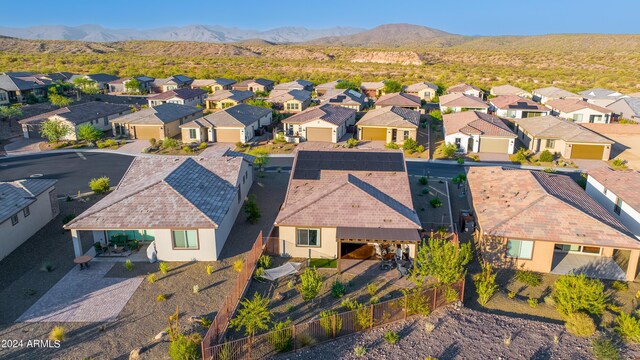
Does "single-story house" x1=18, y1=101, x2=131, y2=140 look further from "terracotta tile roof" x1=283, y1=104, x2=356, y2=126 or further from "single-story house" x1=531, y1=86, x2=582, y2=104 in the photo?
"single-story house" x1=531, y1=86, x2=582, y2=104

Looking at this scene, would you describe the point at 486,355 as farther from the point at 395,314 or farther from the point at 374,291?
the point at 374,291

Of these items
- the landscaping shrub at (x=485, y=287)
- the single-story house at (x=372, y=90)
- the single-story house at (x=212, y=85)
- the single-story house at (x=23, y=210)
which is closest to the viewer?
the landscaping shrub at (x=485, y=287)

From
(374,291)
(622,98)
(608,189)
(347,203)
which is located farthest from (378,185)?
(622,98)

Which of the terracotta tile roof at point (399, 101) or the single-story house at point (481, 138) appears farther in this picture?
the terracotta tile roof at point (399, 101)

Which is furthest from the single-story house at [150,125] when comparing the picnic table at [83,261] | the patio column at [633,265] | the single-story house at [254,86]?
the patio column at [633,265]

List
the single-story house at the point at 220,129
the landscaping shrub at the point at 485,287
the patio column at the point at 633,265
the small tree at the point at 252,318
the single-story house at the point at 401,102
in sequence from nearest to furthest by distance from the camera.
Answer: the small tree at the point at 252,318, the landscaping shrub at the point at 485,287, the patio column at the point at 633,265, the single-story house at the point at 220,129, the single-story house at the point at 401,102

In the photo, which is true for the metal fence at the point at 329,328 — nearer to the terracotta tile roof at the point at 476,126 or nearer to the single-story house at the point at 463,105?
the terracotta tile roof at the point at 476,126
